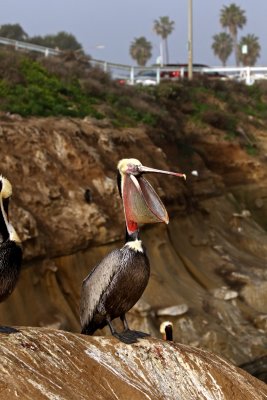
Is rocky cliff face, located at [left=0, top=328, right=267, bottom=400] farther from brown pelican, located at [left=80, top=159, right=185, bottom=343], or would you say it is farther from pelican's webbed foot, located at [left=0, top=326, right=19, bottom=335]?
brown pelican, located at [left=80, top=159, right=185, bottom=343]

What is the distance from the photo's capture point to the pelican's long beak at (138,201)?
1033cm

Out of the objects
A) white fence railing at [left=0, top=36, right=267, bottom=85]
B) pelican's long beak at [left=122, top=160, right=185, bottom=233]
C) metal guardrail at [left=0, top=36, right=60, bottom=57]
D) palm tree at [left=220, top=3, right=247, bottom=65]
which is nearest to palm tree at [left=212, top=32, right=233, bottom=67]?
palm tree at [left=220, top=3, right=247, bottom=65]

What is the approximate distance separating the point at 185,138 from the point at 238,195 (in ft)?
10.4

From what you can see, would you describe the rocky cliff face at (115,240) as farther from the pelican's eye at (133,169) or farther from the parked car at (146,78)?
the parked car at (146,78)

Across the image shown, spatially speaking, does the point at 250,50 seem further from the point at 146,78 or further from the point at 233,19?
the point at 146,78

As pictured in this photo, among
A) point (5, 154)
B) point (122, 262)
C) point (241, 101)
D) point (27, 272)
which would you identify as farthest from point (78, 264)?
point (241, 101)

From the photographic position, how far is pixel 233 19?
76250 millimetres

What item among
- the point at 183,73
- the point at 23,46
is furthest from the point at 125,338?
the point at 183,73

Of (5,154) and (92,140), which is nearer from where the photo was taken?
(5,154)

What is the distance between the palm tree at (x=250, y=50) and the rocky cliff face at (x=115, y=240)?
44.5 meters

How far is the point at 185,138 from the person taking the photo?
33531 millimetres

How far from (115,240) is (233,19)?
57.8 metres

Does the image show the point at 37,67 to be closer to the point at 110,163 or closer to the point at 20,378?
the point at 110,163

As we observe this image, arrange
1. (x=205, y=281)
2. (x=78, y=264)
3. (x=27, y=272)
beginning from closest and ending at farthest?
1. (x=27, y=272)
2. (x=78, y=264)
3. (x=205, y=281)
